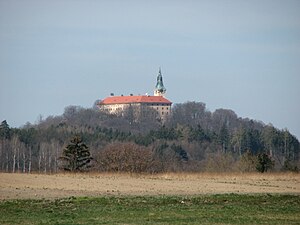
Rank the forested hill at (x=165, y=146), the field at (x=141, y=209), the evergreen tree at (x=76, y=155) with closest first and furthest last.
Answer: the field at (x=141, y=209) → the evergreen tree at (x=76, y=155) → the forested hill at (x=165, y=146)

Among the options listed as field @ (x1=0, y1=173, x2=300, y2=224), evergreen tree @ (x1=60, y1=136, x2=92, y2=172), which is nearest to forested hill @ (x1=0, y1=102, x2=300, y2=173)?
evergreen tree @ (x1=60, y1=136, x2=92, y2=172)

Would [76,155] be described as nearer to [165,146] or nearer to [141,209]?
[165,146]

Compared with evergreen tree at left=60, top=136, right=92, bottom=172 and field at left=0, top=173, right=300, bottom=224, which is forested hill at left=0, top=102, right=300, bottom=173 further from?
field at left=0, top=173, right=300, bottom=224

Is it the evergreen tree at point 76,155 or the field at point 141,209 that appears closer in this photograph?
the field at point 141,209

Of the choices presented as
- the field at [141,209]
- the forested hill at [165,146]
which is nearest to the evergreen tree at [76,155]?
the forested hill at [165,146]

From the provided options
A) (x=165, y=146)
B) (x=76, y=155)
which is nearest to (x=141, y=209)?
(x=76, y=155)

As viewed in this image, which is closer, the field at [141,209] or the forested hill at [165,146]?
the field at [141,209]

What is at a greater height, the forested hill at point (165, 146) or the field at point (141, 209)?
the forested hill at point (165, 146)

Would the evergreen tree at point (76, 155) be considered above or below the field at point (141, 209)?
above

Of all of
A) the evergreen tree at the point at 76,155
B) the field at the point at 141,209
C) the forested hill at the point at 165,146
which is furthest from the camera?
the forested hill at the point at 165,146

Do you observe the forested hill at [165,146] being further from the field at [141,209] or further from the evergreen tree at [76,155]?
the field at [141,209]

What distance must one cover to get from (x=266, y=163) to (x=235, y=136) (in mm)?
64343

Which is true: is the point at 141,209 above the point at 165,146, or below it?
below

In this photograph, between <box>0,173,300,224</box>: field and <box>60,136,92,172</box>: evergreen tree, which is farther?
<box>60,136,92,172</box>: evergreen tree
